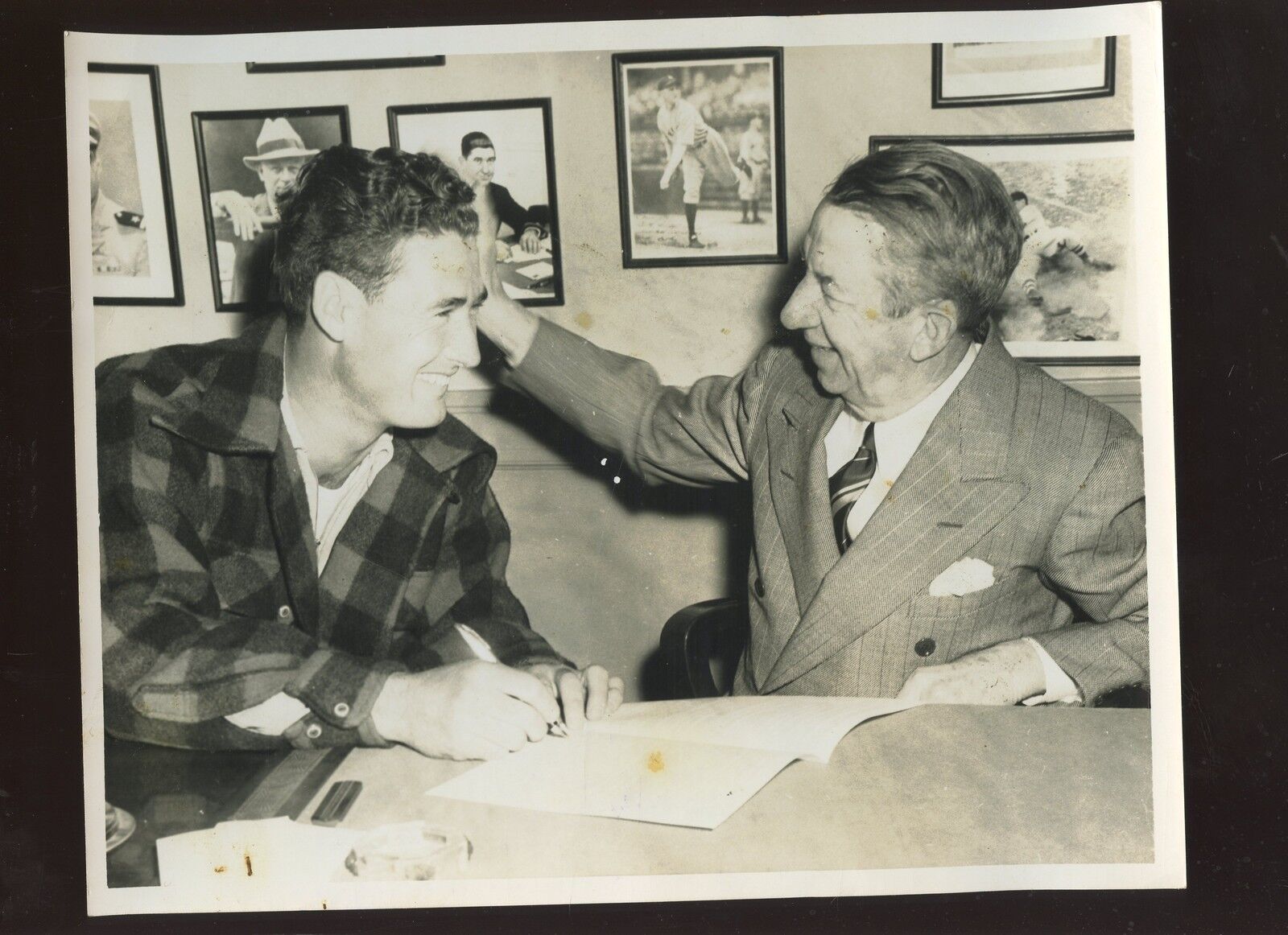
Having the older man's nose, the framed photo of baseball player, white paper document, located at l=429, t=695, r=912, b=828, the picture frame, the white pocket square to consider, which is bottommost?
white paper document, located at l=429, t=695, r=912, b=828

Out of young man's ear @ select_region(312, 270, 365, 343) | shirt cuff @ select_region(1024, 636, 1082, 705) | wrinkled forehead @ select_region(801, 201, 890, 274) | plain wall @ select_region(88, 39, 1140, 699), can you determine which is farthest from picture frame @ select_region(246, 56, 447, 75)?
shirt cuff @ select_region(1024, 636, 1082, 705)

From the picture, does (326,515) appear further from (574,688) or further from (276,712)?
(574,688)

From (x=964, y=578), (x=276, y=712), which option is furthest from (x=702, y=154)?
(x=276, y=712)

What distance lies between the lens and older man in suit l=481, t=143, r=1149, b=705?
4.20 feet

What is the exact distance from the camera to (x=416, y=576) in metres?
1.29

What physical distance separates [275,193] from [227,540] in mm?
402

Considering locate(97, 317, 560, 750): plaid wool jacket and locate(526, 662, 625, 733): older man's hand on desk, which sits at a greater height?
locate(97, 317, 560, 750): plaid wool jacket

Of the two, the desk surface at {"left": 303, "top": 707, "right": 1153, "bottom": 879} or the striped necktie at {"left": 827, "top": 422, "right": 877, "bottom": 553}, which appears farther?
the striped necktie at {"left": 827, "top": 422, "right": 877, "bottom": 553}

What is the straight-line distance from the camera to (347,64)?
1.30 metres

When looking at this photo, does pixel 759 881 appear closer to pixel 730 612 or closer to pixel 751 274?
pixel 730 612

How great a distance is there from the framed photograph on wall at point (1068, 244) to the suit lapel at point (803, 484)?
24 centimetres

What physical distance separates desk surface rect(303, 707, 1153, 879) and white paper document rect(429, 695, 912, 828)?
1 cm

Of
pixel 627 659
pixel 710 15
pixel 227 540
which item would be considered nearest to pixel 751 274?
pixel 710 15

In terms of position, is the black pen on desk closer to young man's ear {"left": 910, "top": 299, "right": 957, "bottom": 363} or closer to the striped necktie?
the striped necktie
